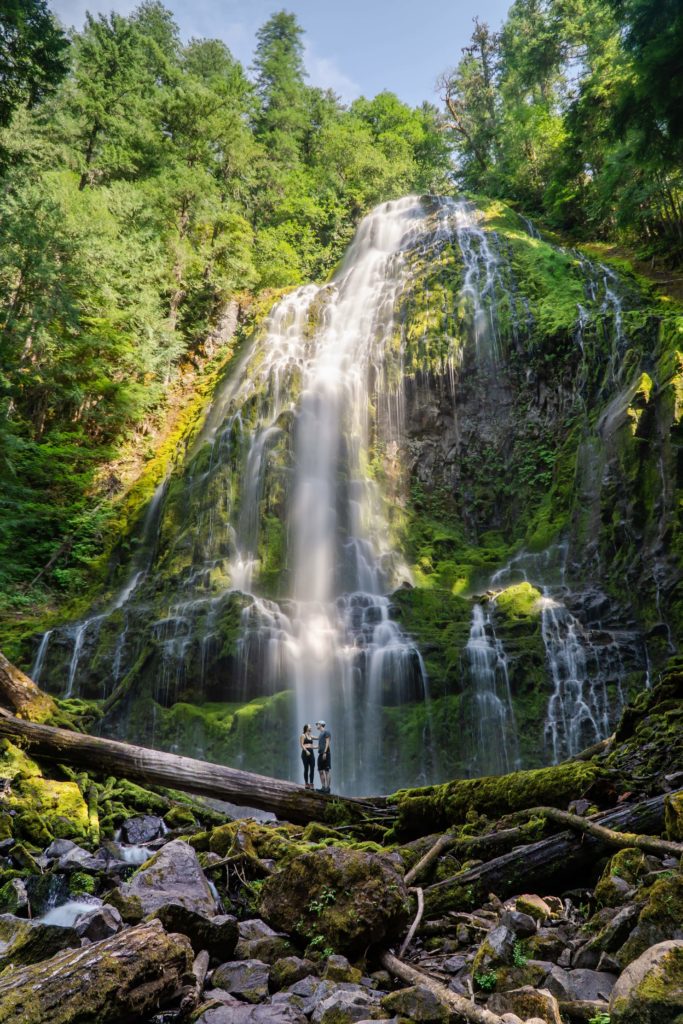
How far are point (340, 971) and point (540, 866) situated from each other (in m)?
1.26

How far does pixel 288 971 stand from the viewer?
292 centimetres

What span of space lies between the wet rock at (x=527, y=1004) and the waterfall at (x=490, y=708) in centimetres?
923

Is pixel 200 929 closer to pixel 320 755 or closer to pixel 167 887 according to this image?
pixel 167 887

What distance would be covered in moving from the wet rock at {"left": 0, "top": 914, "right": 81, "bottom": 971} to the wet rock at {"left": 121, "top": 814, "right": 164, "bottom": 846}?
2.87 meters

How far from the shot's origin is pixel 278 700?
11.8m

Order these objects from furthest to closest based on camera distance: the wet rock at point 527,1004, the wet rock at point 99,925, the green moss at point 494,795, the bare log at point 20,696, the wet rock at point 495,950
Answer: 1. the bare log at point 20,696
2. the green moss at point 494,795
3. the wet rock at point 99,925
4. the wet rock at point 495,950
5. the wet rock at point 527,1004

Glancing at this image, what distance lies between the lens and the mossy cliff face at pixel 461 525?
37.8 feet

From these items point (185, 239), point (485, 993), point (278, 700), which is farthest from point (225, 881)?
point (185, 239)

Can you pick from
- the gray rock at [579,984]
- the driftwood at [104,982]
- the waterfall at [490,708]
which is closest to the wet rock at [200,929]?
the driftwood at [104,982]

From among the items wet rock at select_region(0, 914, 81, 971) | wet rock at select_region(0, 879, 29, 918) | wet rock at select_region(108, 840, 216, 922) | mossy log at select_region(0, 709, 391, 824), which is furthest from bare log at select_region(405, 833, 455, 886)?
wet rock at select_region(0, 879, 29, 918)

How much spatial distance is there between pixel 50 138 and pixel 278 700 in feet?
82.5

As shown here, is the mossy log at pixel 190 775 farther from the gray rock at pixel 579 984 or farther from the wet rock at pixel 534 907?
the gray rock at pixel 579 984

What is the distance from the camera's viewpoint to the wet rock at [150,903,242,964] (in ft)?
10.2

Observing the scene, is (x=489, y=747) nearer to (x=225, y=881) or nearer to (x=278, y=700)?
(x=278, y=700)
